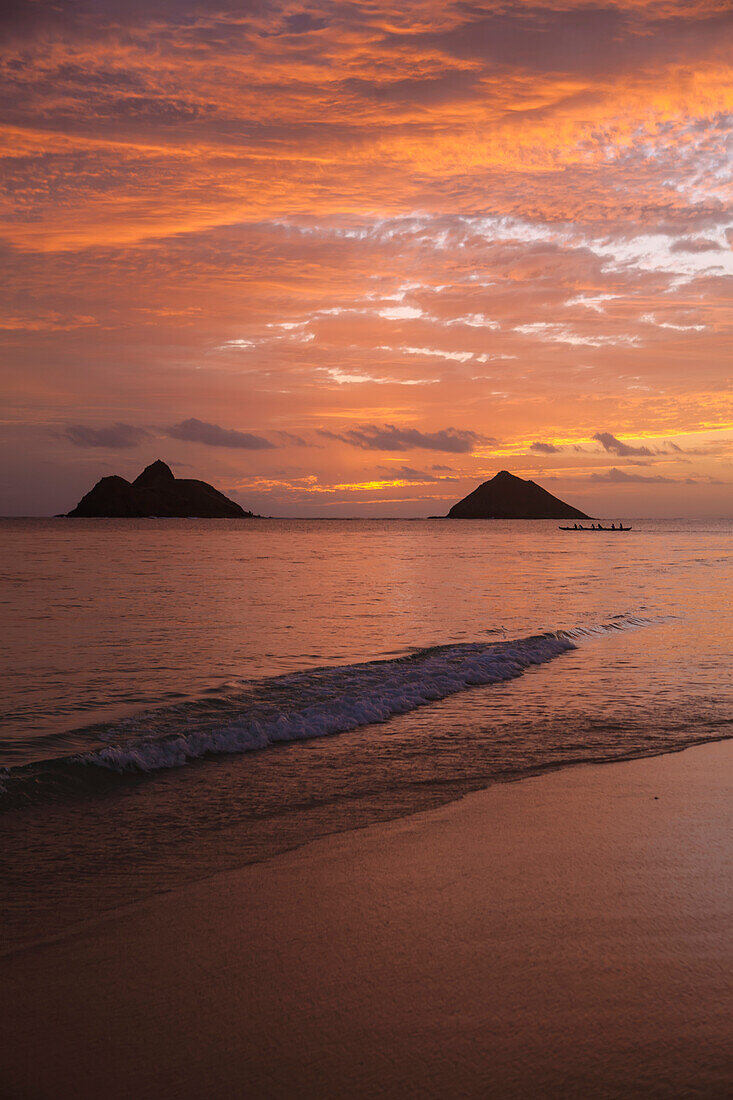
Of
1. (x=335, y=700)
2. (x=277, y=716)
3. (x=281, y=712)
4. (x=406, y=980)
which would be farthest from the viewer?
(x=335, y=700)

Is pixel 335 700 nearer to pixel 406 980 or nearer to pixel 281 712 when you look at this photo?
pixel 281 712

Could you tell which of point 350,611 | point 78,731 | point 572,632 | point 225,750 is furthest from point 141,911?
point 350,611

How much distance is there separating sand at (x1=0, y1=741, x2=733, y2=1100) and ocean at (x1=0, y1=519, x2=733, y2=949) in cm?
71

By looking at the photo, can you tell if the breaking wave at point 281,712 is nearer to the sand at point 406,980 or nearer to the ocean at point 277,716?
the ocean at point 277,716

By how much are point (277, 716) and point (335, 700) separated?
4.45 ft

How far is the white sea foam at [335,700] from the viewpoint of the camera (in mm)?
9742

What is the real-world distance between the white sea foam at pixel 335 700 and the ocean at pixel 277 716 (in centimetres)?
5

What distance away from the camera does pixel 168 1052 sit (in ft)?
12.6

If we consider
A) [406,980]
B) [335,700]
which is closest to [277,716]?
[335,700]

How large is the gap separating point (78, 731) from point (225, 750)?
6.92ft

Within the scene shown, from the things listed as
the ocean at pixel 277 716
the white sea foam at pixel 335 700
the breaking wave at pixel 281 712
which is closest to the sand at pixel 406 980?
the ocean at pixel 277 716

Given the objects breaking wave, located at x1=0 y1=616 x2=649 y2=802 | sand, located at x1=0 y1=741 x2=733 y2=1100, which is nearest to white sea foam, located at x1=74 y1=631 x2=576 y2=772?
breaking wave, located at x1=0 y1=616 x2=649 y2=802

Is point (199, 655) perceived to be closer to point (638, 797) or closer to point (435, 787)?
point (435, 787)

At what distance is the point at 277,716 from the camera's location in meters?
11.3
